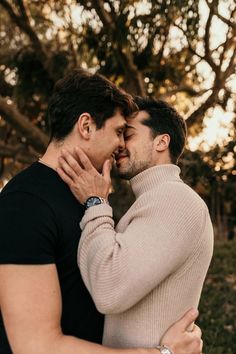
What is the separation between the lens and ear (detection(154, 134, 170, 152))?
274cm

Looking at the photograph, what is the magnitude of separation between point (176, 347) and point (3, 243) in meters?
0.76

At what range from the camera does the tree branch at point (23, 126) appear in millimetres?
7328

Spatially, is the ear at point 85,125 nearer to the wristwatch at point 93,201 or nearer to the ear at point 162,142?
the wristwatch at point 93,201

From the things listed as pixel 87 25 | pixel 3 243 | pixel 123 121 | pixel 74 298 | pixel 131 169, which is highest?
pixel 87 25

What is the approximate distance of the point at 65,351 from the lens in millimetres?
2021

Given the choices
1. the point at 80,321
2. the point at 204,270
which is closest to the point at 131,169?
the point at 204,270

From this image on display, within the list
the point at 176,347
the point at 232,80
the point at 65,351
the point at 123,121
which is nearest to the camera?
the point at 65,351

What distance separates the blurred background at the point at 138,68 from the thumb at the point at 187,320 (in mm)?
4464

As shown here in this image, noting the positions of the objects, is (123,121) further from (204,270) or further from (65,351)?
(65,351)

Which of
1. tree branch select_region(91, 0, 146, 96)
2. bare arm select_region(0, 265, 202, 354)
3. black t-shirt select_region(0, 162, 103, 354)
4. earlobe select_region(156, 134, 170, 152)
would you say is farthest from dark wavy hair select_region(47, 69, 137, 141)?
tree branch select_region(91, 0, 146, 96)

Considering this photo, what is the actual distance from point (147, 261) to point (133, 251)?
0.20 ft

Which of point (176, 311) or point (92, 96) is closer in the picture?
point (176, 311)

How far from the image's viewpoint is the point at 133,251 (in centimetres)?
207

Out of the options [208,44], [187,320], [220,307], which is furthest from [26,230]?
[208,44]
